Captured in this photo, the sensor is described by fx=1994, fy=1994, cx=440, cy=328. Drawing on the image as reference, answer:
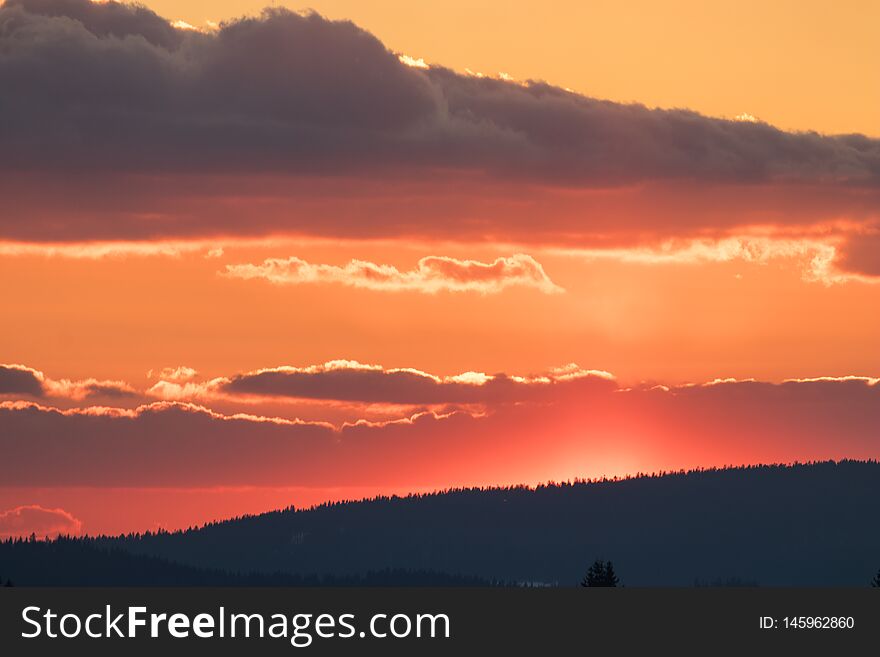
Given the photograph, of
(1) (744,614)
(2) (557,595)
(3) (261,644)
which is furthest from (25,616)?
(1) (744,614)

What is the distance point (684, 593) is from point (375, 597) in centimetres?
2626

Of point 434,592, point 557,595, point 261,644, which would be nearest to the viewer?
point 261,644

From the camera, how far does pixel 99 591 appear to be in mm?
134125

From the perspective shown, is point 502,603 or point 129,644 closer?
point 129,644

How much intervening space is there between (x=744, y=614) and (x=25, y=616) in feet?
162

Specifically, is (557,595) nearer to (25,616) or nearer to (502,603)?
(502,603)

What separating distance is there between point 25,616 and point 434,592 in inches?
1100

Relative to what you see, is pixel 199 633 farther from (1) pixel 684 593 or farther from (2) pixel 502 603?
(1) pixel 684 593

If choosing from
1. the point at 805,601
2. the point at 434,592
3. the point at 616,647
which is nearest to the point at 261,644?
the point at 434,592

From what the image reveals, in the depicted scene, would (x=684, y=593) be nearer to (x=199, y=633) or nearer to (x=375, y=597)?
(x=375, y=597)

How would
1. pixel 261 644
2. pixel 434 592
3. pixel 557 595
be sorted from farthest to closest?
1. pixel 557 595
2. pixel 434 592
3. pixel 261 644

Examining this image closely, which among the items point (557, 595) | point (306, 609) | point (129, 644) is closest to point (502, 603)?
point (557, 595)

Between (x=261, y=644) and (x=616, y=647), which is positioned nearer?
(x=261, y=644)

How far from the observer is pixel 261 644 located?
128 meters
